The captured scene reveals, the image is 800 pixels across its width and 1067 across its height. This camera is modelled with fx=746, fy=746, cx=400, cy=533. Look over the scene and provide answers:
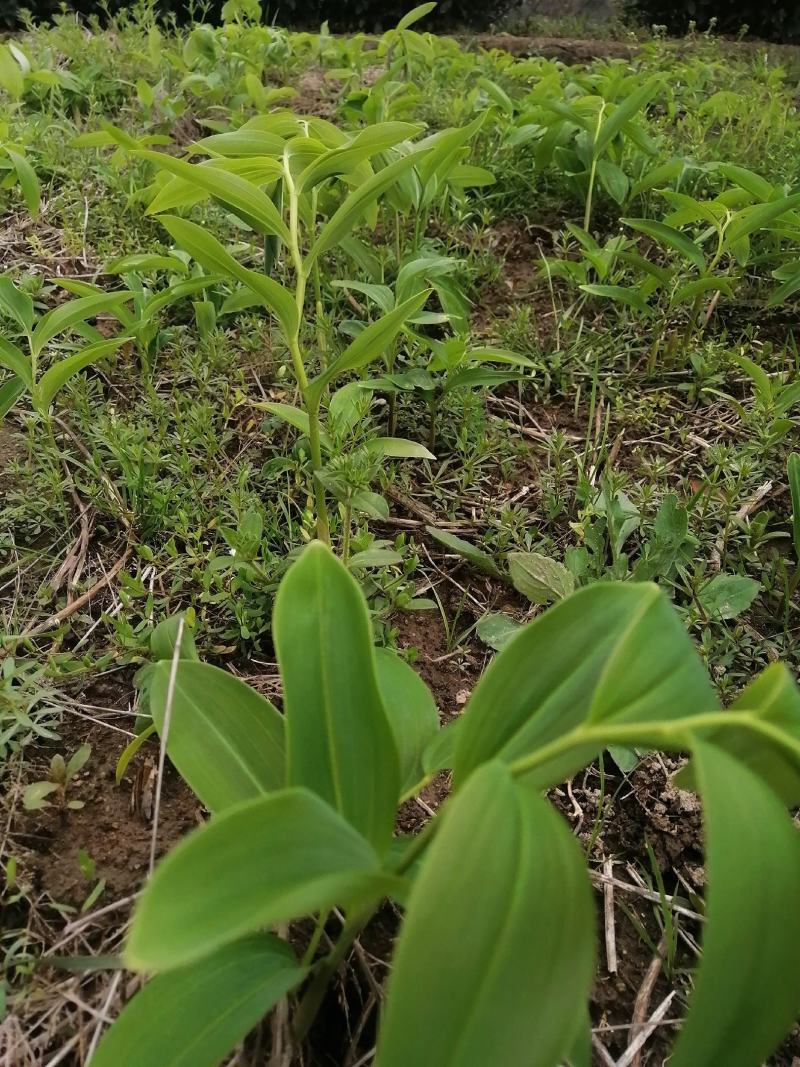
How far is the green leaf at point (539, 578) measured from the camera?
120 centimetres

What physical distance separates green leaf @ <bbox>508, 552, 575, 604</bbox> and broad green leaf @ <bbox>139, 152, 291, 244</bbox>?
2.08 feet

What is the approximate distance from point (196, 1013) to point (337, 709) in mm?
268

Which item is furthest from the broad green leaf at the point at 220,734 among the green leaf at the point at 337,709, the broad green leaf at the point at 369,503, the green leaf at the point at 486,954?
the broad green leaf at the point at 369,503

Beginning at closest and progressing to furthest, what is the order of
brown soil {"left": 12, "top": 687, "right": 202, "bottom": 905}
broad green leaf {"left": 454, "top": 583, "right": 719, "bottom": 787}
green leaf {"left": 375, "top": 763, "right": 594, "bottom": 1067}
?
1. green leaf {"left": 375, "top": 763, "right": 594, "bottom": 1067}
2. broad green leaf {"left": 454, "top": 583, "right": 719, "bottom": 787}
3. brown soil {"left": 12, "top": 687, "right": 202, "bottom": 905}

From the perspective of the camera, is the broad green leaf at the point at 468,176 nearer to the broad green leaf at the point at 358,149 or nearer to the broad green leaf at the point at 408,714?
the broad green leaf at the point at 358,149

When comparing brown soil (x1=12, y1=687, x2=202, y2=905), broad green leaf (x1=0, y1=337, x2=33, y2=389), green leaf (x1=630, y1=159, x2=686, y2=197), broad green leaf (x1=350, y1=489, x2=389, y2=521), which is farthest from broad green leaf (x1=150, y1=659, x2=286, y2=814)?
green leaf (x1=630, y1=159, x2=686, y2=197)

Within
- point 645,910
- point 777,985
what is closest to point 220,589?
point 645,910

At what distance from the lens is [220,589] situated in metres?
1.19

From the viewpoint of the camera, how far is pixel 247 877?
1.58 ft

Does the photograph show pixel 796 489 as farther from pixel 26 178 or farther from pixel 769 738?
pixel 26 178

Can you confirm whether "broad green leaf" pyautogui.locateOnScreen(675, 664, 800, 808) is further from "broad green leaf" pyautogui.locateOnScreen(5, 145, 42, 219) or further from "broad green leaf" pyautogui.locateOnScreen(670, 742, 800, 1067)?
"broad green leaf" pyautogui.locateOnScreen(5, 145, 42, 219)

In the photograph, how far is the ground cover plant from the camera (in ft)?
1.53

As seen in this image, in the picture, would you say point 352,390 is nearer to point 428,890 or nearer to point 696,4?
point 428,890

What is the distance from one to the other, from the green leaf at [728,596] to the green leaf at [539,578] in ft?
0.71
